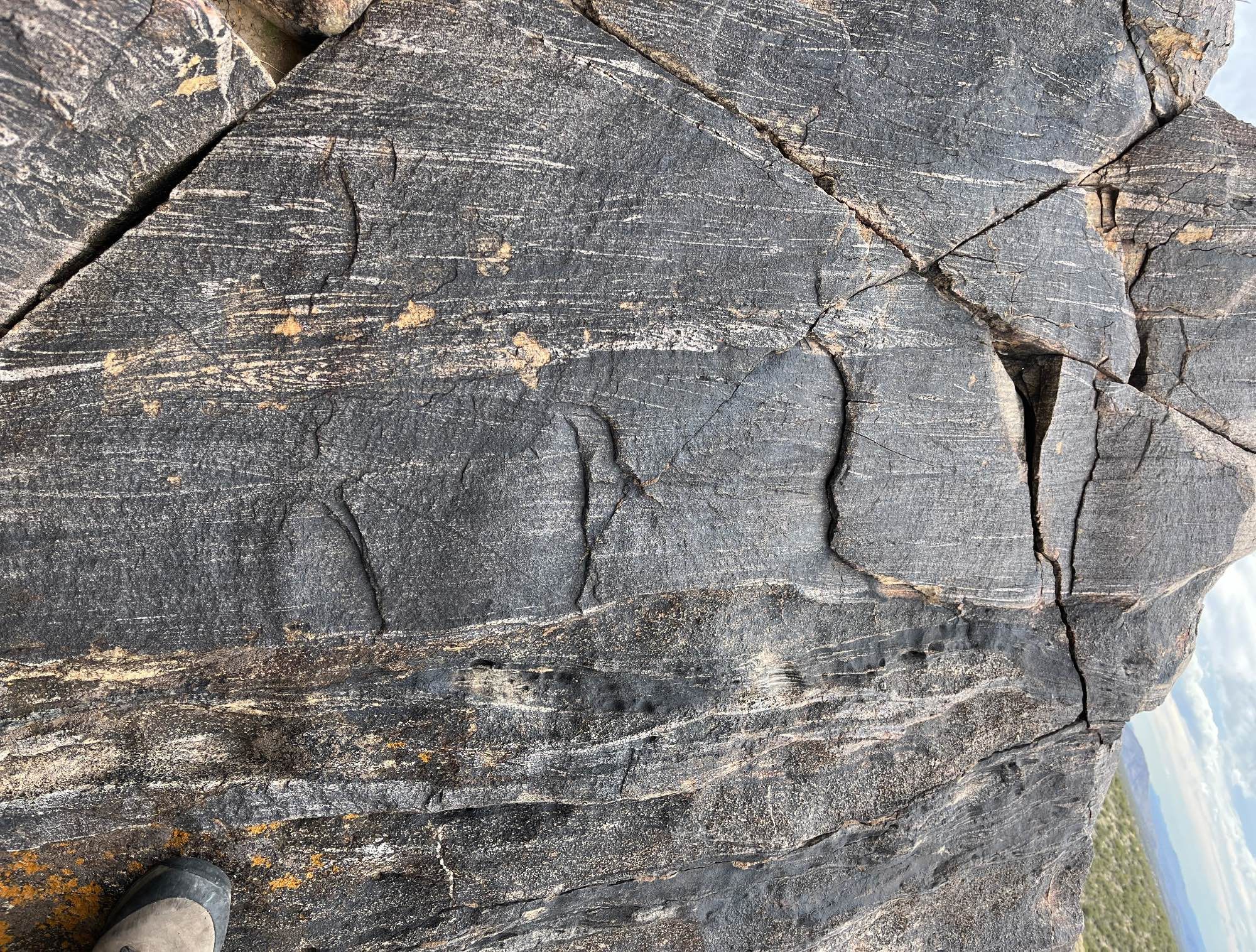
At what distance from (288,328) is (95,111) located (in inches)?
54.3

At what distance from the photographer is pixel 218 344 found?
4.34 m

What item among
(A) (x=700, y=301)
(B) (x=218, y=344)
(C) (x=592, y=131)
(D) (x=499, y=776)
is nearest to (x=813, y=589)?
(A) (x=700, y=301)

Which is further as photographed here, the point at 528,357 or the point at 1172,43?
the point at 1172,43

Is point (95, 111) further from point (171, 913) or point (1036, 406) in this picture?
point (1036, 406)

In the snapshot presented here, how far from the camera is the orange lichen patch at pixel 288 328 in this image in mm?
4398

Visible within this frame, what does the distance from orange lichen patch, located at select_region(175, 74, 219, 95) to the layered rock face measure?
28 mm

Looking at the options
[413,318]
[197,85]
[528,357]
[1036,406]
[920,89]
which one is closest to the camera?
[197,85]

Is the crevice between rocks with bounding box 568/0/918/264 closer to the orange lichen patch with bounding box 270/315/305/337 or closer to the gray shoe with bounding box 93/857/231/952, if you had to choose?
the orange lichen patch with bounding box 270/315/305/337

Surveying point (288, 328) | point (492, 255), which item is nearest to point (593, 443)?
point (492, 255)

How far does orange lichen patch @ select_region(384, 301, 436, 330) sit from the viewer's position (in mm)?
4543

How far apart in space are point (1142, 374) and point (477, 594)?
222 inches

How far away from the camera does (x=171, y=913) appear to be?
15.9 feet

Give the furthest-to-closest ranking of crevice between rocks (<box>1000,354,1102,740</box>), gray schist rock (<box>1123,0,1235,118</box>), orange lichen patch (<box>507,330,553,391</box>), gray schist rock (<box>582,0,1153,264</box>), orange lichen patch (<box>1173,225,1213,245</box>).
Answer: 1. orange lichen patch (<box>1173,225,1213,245</box>)
2. crevice between rocks (<box>1000,354,1102,740</box>)
3. gray schist rock (<box>1123,0,1235,118</box>)
4. gray schist rock (<box>582,0,1153,264</box>)
5. orange lichen patch (<box>507,330,553,391</box>)


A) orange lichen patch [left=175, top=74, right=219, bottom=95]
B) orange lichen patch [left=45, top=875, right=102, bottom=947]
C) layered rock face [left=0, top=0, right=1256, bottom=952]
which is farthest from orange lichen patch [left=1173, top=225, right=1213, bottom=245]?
orange lichen patch [left=45, top=875, right=102, bottom=947]
